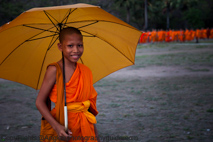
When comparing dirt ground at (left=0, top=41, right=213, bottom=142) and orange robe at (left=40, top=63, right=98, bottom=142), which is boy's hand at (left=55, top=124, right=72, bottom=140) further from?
dirt ground at (left=0, top=41, right=213, bottom=142)

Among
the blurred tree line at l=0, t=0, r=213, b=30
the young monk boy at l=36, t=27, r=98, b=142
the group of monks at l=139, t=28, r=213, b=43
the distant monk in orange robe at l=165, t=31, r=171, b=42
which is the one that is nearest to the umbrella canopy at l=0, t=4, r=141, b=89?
the young monk boy at l=36, t=27, r=98, b=142

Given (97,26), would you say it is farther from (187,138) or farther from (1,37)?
(187,138)

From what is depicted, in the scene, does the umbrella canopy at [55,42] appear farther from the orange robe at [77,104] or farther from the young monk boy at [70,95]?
the orange robe at [77,104]

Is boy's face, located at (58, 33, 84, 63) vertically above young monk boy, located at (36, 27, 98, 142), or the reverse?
boy's face, located at (58, 33, 84, 63)

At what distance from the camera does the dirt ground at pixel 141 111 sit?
480cm

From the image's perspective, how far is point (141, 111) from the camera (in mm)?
6203

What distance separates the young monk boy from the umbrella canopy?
184mm

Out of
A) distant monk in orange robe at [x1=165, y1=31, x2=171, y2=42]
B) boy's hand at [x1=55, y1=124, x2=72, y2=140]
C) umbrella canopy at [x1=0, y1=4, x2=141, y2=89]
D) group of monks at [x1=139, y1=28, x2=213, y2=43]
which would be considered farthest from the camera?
distant monk in orange robe at [x1=165, y1=31, x2=171, y2=42]

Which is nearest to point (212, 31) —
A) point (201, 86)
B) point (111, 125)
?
point (201, 86)

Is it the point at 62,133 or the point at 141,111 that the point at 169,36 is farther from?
the point at 62,133

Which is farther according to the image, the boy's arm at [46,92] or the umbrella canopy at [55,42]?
the umbrella canopy at [55,42]

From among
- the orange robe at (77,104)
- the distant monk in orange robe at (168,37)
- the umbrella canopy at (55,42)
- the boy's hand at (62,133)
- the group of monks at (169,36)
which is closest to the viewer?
the boy's hand at (62,133)

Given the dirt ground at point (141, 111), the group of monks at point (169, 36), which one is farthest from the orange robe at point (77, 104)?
the group of monks at point (169, 36)

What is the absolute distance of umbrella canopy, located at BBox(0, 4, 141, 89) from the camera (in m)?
2.46
